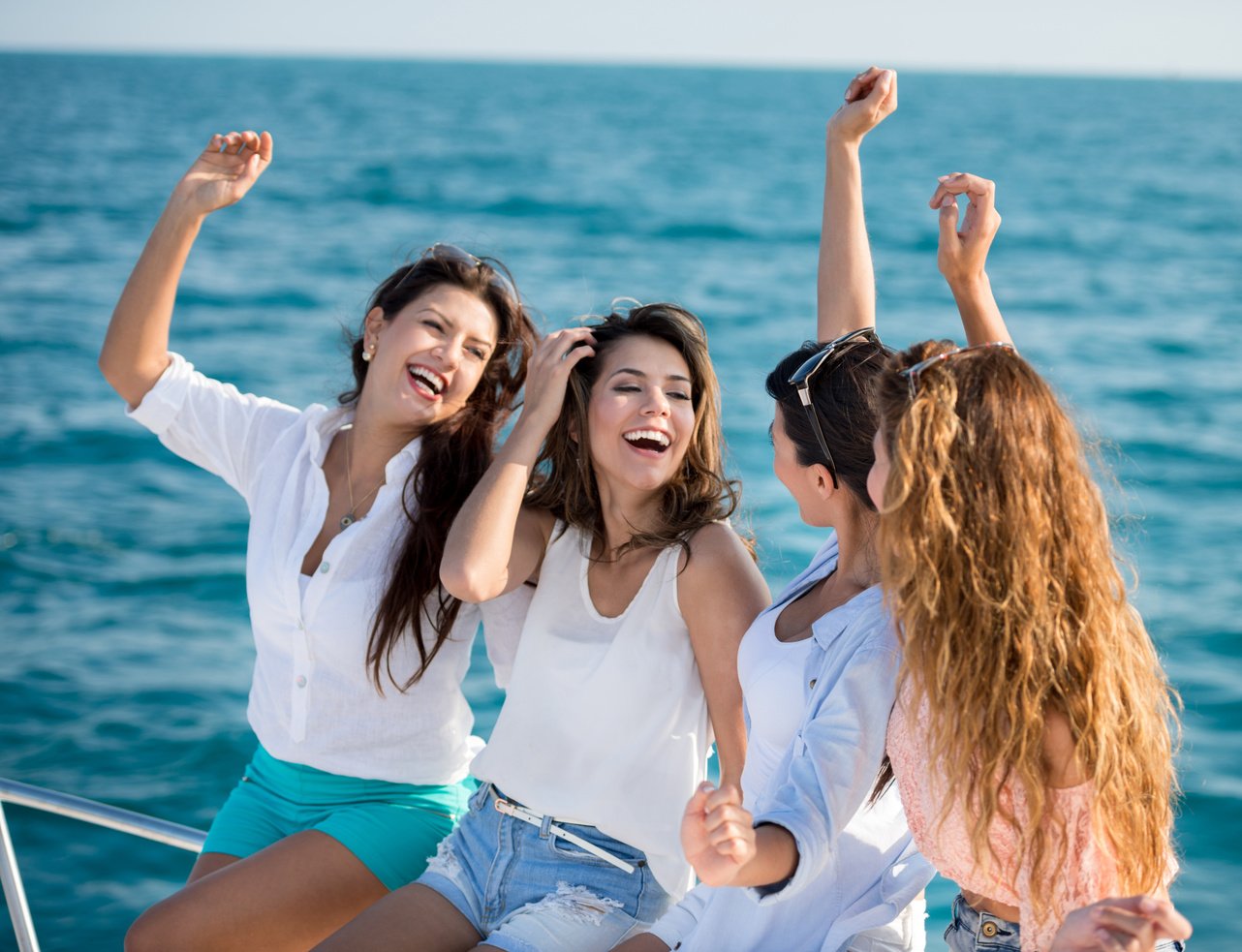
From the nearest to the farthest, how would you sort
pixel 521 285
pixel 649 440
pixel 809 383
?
pixel 809 383 → pixel 649 440 → pixel 521 285

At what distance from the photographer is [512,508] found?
9.11 feet

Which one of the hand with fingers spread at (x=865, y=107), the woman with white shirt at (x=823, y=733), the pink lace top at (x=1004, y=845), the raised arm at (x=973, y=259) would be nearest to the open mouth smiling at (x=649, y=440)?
the woman with white shirt at (x=823, y=733)

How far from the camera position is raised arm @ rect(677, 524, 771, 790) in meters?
2.70

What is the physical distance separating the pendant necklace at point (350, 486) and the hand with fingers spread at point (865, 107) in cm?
139

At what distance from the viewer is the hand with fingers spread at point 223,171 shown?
3.26 metres

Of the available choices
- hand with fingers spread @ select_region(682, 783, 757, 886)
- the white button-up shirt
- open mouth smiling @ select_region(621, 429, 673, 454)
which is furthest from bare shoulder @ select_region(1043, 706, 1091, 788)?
the white button-up shirt

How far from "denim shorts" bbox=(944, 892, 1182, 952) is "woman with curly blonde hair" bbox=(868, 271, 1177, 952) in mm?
112

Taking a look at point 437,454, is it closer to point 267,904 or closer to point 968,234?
point 267,904

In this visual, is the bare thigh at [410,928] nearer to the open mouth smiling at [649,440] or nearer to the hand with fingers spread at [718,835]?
the hand with fingers spread at [718,835]

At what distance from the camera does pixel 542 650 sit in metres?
2.82

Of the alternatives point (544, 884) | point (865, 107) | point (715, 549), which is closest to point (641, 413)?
point (715, 549)

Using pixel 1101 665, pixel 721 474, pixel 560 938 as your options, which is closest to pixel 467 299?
pixel 721 474

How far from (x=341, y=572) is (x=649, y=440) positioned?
0.81 m

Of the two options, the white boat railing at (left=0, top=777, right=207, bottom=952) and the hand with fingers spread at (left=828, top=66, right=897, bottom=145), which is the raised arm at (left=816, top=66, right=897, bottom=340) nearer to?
the hand with fingers spread at (left=828, top=66, right=897, bottom=145)
